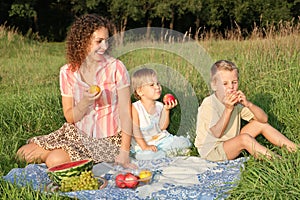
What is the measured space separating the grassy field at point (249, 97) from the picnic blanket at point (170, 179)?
0.13m

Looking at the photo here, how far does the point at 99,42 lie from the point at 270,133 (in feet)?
5.25

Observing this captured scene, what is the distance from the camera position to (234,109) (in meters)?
4.21

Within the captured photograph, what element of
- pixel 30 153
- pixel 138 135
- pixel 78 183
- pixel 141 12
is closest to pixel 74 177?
pixel 78 183

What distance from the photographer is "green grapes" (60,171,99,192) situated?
11.1 feet

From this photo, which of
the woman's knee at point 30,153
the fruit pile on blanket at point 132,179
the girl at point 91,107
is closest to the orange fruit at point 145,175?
the fruit pile on blanket at point 132,179

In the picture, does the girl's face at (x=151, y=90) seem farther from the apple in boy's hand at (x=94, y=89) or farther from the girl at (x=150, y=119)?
the apple in boy's hand at (x=94, y=89)

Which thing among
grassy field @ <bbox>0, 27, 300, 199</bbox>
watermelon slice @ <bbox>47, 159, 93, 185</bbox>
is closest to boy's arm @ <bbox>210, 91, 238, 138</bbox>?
grassy field @ <bbox>0, 27, 300, 199</bbox>

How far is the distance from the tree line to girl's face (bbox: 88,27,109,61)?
22681 mm

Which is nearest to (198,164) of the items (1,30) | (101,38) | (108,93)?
(108,93)

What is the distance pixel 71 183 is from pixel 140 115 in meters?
1.37

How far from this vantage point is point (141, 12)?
27250 mm

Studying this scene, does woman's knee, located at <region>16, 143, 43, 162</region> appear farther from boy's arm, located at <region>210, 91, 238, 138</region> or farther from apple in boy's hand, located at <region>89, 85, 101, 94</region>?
boy's arm, located at <region>210, 91, 238, 138</region>

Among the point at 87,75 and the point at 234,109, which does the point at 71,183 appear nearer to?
the point at 87,75

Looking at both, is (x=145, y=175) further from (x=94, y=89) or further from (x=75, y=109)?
(x=75, y=109)
